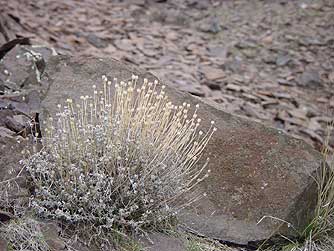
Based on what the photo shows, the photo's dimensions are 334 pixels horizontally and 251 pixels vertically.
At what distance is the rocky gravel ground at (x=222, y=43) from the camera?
5.97 metres

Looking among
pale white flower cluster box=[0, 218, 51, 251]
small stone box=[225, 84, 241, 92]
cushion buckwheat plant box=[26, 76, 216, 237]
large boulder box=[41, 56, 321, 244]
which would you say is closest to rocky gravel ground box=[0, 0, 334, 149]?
small stone box=[225, 84, 241, 92]

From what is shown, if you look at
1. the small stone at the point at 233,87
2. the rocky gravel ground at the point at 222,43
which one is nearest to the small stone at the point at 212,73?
the rocky gravel ground at the point at 222,43

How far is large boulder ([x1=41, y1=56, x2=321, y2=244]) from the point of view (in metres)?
3.62

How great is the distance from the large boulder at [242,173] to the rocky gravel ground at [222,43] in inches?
62.8

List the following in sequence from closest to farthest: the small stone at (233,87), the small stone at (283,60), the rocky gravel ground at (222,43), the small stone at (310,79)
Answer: the rocky gravel ground at (222,43) → the small stone at (233,87) → the small stone at (310,79) → the small stone at (283,60)

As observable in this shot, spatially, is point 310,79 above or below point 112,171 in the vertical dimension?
below

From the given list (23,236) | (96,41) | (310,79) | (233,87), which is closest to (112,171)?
(23,236)

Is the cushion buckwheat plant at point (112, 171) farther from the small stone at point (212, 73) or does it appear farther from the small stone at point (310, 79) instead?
the small stone at point (310, 79)

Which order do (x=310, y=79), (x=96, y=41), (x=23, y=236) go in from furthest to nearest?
1. (x=96, y=41)
2. (x=310, y=79)
3. (x=23, y=236)

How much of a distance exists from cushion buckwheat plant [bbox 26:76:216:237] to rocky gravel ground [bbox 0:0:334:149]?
233 cm

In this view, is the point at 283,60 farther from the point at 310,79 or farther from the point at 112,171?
the point at 112,171

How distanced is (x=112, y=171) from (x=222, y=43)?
406 centimetres

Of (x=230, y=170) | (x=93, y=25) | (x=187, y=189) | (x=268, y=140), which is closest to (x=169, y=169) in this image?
(x=187, y=189)

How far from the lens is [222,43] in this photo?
7.09m
